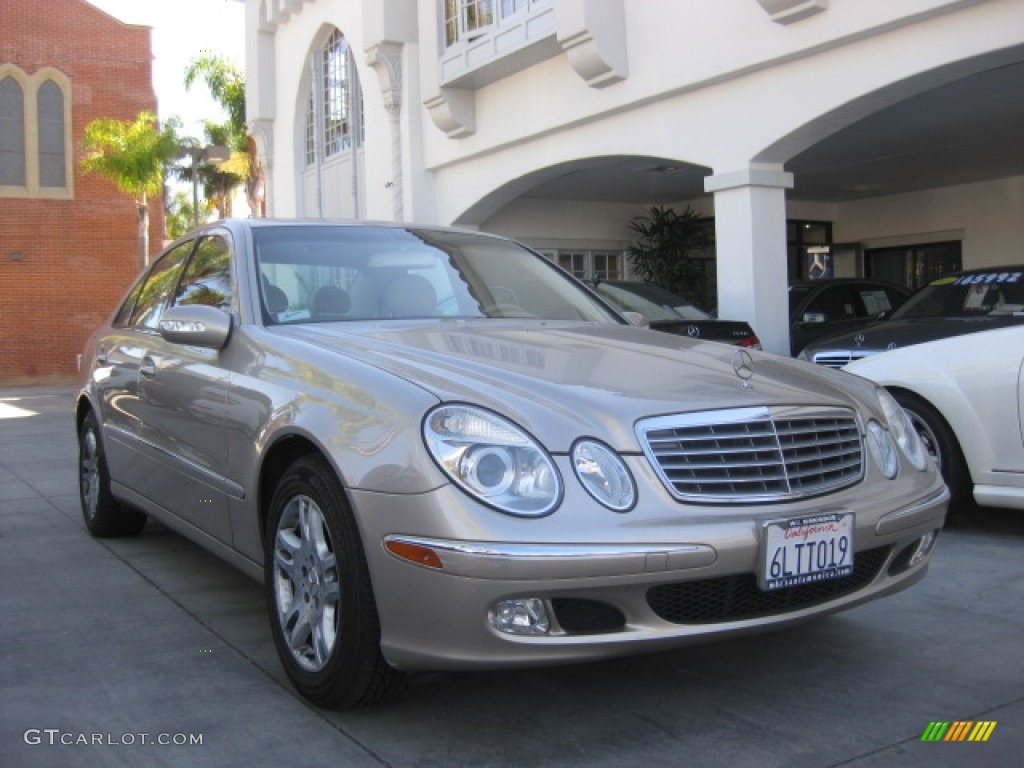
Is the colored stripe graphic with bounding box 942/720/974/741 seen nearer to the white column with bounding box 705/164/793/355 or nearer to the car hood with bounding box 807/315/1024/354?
the car hood with bounding box 807/315/1024/354

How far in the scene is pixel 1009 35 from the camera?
7.88 m

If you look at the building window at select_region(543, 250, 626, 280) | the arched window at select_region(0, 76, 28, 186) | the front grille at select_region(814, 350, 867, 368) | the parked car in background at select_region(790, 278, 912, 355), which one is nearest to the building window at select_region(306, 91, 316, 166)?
the building window at select_region(543, 250, 626, 280)

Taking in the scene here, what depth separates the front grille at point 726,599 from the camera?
2.92m

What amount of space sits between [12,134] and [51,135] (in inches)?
→ 34.5

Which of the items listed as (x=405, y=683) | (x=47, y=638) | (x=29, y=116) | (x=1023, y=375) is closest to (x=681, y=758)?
(x=405, y=683)

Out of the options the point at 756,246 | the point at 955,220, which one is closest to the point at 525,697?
the point at 756,246

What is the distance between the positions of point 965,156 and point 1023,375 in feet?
34.1

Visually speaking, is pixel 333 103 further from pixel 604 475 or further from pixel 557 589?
pixel 557 589

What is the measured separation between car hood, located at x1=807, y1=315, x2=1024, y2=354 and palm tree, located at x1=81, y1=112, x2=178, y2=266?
64.0ft

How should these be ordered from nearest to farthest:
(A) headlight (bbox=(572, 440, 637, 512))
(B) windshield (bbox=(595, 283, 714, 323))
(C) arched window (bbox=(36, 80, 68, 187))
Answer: (A) headlight (bbox=(572, 440, 637, 512)) < (B) windshield (bbox=(595, 283, 714, 323)) < (C) arched window (bbox=(36, 80, 68, 187))

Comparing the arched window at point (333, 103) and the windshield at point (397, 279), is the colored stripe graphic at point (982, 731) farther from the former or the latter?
the arched window at point (333, 103)

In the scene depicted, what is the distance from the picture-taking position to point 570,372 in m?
3.30

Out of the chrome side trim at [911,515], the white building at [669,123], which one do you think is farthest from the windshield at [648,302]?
the chrome side trim at [911,515]

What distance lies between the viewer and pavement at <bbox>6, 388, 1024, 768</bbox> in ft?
9.90
